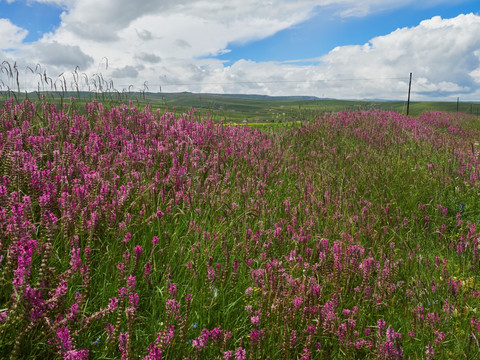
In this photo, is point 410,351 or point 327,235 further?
point 327,235

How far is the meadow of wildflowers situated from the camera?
72.2 inches

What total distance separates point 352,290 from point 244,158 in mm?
3167

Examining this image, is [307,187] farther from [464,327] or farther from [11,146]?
[11,146]

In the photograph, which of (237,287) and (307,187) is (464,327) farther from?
(307,187)

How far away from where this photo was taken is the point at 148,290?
2355 mm

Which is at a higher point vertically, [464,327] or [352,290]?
[352,290]

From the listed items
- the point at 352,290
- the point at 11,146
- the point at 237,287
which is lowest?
the point at 352,290

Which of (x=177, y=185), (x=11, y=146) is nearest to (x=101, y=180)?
(x=177, y=185)

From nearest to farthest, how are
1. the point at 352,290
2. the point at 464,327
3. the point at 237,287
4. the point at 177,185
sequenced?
1. the point at 237,287
2. the point at 464,327
3. the point at 352,290
4. the point at 177,185

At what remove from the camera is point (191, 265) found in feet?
7.86

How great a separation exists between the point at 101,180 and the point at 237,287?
1470 mm

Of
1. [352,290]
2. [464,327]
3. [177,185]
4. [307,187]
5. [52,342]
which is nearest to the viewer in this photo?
[52,342]

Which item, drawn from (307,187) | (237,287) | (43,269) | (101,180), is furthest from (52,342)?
(307,187)

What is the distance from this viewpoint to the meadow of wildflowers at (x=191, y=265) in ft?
6.02
